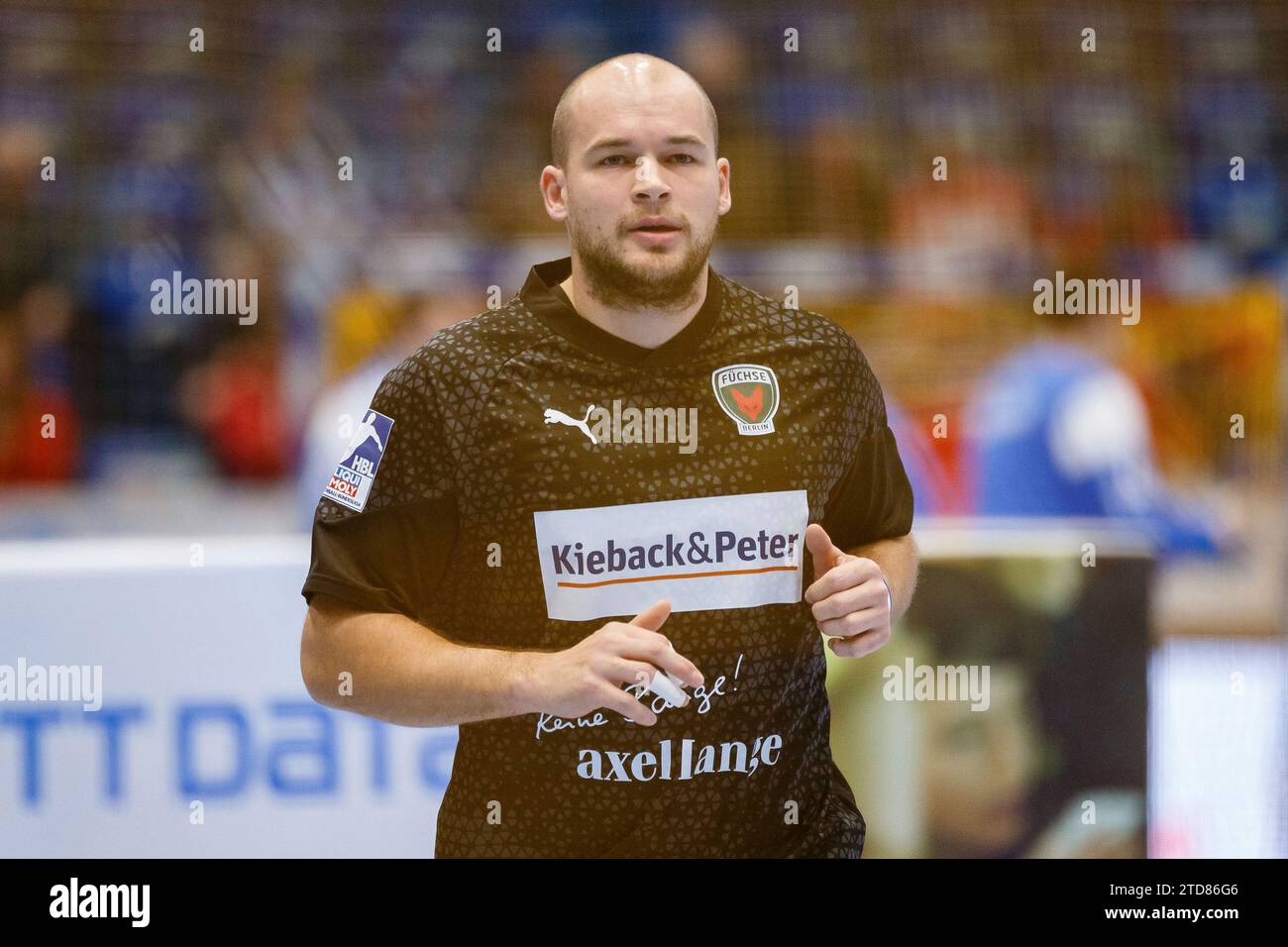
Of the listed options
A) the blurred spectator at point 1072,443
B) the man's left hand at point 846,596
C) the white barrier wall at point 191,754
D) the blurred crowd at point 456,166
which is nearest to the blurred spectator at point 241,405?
the blurred crowd at point 456,166

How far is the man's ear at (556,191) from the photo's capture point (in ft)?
8.38

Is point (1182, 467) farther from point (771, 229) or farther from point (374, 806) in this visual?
point (374, 806)

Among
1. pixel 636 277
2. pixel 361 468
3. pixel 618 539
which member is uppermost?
pixel 636 277

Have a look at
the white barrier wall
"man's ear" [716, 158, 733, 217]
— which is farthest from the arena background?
"man's ear" [716, 158, 733, 217]

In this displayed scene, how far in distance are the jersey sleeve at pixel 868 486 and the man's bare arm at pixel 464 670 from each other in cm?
48

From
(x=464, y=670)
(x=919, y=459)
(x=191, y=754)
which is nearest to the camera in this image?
(x=464, y=670)

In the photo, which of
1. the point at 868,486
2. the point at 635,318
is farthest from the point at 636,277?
the point at 868,486

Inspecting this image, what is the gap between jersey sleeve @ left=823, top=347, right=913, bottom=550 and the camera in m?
2.54

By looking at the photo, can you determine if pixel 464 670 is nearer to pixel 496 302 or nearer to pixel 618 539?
pixel 618 539

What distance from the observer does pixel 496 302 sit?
10.8 feet

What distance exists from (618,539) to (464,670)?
385 mm

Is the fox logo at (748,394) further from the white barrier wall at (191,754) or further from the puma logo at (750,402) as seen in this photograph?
the white barrier wall at (191,754)
